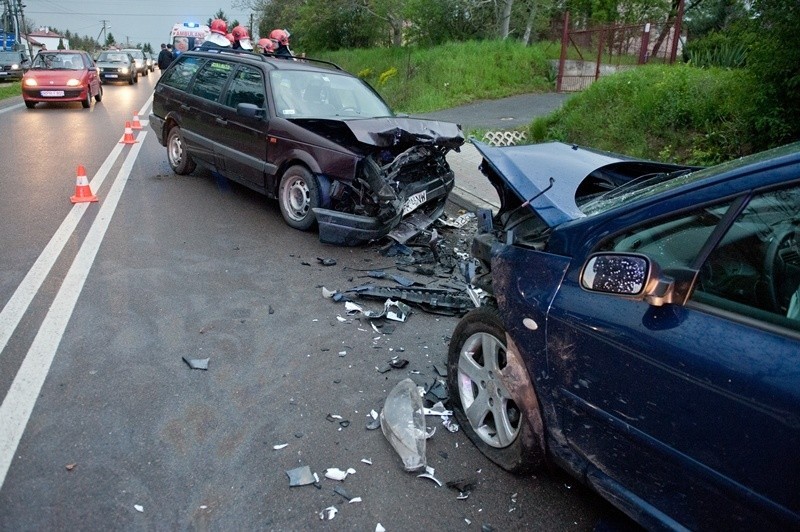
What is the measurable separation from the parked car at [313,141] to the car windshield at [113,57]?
25536 mm

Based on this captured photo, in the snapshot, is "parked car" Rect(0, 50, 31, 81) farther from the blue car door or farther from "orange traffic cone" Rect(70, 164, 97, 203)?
the blue car door

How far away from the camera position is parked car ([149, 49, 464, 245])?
6324 millimetres

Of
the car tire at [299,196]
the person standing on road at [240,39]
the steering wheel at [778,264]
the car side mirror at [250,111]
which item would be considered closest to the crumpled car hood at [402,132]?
the car tire at [299,196]

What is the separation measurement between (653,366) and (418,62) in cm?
2323

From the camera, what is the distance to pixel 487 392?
331 cm

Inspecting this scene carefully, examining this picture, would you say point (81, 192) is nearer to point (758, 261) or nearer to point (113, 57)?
point (758, 261)

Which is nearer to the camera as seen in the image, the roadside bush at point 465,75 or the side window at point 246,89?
the side window at point 246,89

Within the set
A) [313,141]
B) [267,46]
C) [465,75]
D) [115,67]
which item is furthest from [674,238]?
[115,67]

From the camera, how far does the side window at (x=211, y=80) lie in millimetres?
8156

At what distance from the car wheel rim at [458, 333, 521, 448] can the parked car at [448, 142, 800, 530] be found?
9 centimetres

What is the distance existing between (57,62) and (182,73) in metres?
13.3

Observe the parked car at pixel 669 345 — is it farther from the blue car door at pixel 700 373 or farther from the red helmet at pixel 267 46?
the red helmet at pixel 267 46

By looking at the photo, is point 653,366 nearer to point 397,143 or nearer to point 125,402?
point 125,402

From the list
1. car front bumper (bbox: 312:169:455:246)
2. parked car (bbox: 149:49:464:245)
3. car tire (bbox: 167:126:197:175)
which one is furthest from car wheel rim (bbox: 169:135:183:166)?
car front bumper (bbox: 312:169:455:246)
